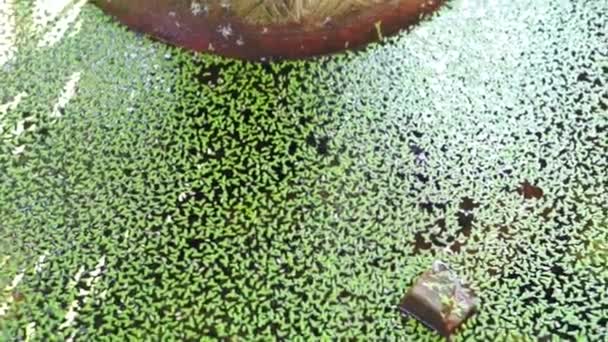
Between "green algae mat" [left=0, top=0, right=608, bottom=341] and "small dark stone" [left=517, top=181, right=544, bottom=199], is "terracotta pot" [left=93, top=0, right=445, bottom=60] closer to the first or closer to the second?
"green algae mat" [left=0, top=0, right=608, bottom=341]

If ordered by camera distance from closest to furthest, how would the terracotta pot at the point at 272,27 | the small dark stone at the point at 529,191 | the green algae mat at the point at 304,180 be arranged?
the green algae mat at the point at 304,180 < the small dark stone at the point at 529,191 < the terracotta pot at the point at 272,27

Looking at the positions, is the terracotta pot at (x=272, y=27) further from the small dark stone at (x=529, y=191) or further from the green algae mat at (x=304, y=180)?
the small dark stone at (x=529, y=191)

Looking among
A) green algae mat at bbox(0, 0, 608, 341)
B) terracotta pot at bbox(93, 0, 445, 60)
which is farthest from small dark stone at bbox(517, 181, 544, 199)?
terracotta pot at bbox(93, 0, 445, 60)

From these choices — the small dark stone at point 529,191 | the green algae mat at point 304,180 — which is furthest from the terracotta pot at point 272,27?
the small dark stone at point 529,191

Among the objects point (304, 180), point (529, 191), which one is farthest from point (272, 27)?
point (529, 191)

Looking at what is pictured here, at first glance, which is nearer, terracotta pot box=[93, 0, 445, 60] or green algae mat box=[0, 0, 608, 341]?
green algae mat box=[0, 0, 608, 341]

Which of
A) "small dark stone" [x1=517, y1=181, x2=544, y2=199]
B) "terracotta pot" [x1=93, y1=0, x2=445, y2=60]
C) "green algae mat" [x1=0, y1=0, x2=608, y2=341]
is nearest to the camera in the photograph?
"green algae mat" [x1=0, y1=0, x2=608, y2=341]
